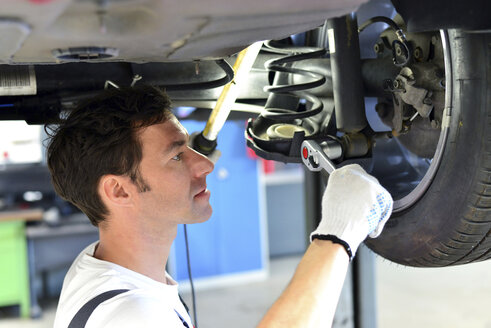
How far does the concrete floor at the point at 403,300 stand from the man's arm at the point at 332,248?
293 centimetres

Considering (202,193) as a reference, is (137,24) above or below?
above

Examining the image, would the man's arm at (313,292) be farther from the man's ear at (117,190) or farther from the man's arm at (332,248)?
the man's ear at (117,190)

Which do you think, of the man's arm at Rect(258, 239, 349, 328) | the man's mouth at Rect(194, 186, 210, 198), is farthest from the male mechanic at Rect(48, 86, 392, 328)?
the man's arm at Rect(258, 239, 349, 328)

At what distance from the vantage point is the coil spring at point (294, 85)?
3.67ft

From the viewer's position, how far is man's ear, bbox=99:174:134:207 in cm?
104

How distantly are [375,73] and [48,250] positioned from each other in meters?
3.36

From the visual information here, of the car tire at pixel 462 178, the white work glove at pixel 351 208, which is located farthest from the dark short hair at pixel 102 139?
the car tire at pixel 462 178

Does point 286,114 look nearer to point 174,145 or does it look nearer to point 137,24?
point 174,145

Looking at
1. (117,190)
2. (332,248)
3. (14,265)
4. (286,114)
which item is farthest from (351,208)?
(14,265)

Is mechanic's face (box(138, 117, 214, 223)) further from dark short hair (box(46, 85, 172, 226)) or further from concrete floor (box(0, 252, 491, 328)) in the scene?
concrete floor (box(0, 252, 491, 328))

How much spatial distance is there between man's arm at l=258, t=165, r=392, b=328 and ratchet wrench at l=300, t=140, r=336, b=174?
0.13ft

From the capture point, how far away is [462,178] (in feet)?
2.93

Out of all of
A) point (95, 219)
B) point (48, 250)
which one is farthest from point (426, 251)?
point (48, 250)

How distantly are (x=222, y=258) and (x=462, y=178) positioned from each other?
3744mm
